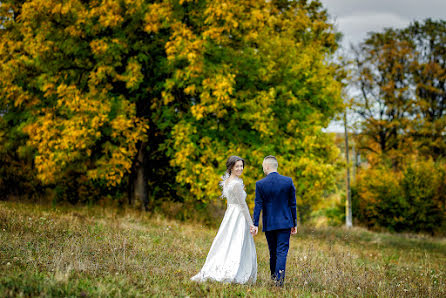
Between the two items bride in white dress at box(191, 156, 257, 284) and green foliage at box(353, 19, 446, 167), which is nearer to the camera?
bride in white dress at box(191, 156, 257, 284)

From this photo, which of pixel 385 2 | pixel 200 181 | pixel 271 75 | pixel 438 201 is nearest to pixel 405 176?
pixel 438 201

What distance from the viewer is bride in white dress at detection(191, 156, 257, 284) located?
219 inches

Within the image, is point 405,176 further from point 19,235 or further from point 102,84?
point 19,235

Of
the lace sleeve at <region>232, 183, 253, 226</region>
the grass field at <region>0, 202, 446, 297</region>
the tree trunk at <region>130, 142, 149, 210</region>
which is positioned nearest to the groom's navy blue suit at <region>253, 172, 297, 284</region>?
the lace sleeve at <region>232, 183, 253, 226</region>

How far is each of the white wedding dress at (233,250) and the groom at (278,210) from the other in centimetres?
22

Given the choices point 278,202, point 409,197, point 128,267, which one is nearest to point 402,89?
point 409,197

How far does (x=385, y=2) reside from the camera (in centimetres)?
2519

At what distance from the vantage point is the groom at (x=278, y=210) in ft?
18.3

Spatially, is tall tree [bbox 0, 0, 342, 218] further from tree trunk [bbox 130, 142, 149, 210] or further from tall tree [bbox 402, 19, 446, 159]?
tall tree [bbox 402, 19, 446, 159]

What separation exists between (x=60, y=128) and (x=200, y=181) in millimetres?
4555

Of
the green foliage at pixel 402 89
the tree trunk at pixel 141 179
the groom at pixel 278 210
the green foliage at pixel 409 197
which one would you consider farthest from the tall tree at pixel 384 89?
the groom at pixel 278 210

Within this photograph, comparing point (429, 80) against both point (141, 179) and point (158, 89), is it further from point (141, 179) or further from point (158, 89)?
point (141, 179)

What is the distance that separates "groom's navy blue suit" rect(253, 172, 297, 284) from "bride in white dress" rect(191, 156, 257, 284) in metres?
0.28

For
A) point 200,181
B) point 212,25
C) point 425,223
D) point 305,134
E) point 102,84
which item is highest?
point 212,25
